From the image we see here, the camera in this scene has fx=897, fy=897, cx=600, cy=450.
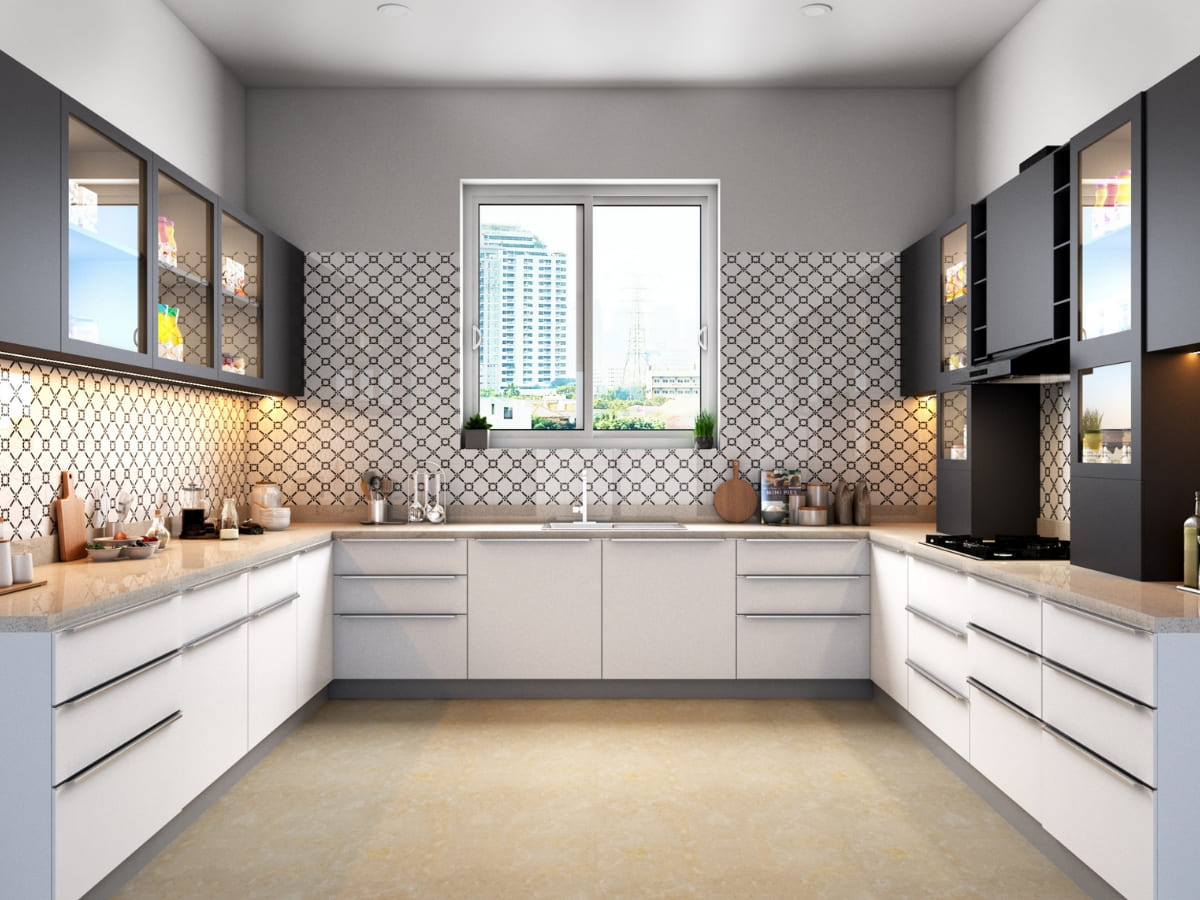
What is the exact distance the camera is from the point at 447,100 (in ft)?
15.5

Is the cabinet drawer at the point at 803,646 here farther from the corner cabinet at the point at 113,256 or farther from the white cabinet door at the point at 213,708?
the corner cabinet at the point at 113,256

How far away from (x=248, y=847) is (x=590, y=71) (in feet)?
12.3

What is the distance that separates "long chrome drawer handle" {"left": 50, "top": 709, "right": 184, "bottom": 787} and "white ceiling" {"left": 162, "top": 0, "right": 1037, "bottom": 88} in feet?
9.66

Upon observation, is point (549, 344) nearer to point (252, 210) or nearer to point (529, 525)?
point (529, 525)

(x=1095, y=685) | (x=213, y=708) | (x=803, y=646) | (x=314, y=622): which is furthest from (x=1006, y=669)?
(x=314, y=622)

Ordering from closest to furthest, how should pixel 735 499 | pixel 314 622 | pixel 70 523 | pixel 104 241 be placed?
1. pixel 104 241
2. pixel 70 523
3. pixel 314 622
4. pixel 735 499

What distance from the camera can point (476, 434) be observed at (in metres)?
4.73

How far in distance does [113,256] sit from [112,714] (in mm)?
1417

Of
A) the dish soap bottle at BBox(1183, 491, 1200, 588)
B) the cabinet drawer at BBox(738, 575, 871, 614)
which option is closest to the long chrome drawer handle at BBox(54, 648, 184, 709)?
the cabinet drawer at BBox(738, 575, 871, 614)

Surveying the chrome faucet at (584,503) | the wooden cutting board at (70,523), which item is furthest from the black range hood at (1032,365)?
the wooden cutting board at (70,523)

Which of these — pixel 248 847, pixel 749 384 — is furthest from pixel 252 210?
pixel 248 847

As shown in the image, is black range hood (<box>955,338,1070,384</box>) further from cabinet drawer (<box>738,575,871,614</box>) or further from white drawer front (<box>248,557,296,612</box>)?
white drawer front (<box>248,557,296,612</box>)

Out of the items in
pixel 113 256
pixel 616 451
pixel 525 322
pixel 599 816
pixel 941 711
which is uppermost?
pixel 525 322

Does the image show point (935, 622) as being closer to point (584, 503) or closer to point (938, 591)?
point (938, 591)
